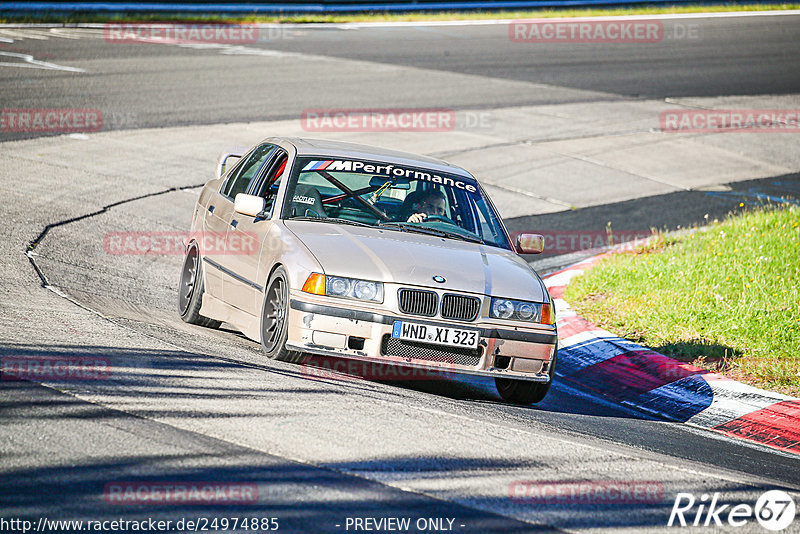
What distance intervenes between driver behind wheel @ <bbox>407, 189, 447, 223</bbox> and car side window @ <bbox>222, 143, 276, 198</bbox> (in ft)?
4.50

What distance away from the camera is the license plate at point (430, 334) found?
6664 mm

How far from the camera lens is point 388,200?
8023 mm

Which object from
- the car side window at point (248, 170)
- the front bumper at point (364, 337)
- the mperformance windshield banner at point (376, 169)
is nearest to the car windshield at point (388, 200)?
the mperformance windshield banner at point (376, 169)

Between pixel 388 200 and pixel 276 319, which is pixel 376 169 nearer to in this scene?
pixel 388 200

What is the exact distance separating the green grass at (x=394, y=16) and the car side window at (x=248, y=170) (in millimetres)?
19703

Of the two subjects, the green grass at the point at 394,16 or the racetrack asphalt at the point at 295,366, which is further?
the green grass at the point at 394,16

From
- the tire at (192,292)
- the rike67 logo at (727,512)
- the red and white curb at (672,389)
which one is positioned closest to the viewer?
the rike67 logo at (727,512)

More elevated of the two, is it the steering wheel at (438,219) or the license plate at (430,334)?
the steering wheel at (438,219)

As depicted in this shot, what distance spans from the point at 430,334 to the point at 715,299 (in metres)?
4.21

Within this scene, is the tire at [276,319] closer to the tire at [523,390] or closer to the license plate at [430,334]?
the license plate at [430,334]

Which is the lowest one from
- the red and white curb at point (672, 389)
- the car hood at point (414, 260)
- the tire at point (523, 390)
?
the red and white curb at point (672, 389)

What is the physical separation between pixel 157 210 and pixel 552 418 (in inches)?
291

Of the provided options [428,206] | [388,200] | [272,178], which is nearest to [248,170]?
[272,178]

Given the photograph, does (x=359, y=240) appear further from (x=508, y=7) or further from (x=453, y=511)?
(x=508, y=7)
